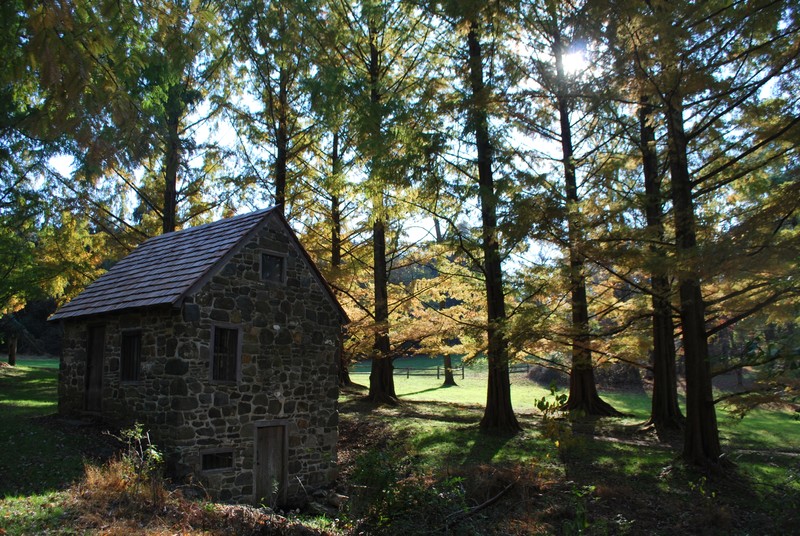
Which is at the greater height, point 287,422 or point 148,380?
point 148,380

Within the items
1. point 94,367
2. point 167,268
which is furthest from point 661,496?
point 94,367

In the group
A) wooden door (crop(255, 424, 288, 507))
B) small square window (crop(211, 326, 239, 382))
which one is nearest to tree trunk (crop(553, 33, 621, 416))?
wooden door (crop(255, 424, 288, 507))

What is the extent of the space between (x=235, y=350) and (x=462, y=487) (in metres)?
5.77

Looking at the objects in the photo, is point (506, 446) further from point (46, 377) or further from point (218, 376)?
point (46, 377)

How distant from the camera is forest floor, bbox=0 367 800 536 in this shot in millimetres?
6871

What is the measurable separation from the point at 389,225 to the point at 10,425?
13.1m

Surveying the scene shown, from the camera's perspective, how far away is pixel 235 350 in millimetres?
11828

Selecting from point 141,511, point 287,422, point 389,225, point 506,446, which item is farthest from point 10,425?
point 389,225

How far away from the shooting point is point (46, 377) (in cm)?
2544

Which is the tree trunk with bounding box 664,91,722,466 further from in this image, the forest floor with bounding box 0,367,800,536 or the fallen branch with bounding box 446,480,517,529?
the fallen branch with bounding box 446,480,517,529

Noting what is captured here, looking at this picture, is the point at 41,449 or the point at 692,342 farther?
the point at 41,449

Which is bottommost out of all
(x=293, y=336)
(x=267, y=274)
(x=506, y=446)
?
(x=506, y=446)

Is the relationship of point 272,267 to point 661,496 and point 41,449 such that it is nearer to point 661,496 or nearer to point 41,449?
point 41,449

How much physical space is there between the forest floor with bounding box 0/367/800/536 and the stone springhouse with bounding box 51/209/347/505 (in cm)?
108
